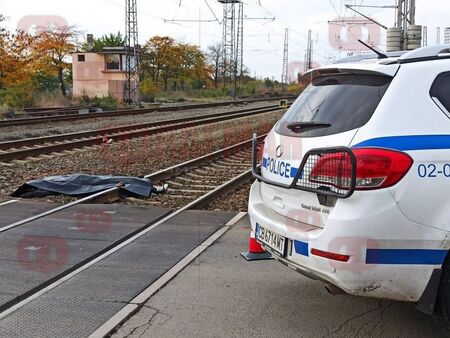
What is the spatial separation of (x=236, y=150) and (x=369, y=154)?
41.0 ft

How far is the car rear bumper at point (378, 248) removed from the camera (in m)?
3.31

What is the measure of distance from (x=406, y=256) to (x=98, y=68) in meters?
58.8

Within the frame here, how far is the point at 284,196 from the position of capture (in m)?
4.11

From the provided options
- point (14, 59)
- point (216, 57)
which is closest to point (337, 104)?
point (14, 59)

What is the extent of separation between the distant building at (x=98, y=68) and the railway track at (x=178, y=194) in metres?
44.8

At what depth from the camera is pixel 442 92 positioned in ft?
11.8

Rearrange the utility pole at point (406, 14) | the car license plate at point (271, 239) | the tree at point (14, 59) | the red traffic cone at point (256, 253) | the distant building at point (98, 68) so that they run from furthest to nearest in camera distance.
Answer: the distant building at point (98, 68) → the tree at point (14, 59) → the utility pole at point (406, 14) → the red traffic cone at point (256, 253) → the car license plate at point (271, 239)

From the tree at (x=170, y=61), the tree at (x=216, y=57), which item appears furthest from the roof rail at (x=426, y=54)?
the tree at (x=216, y=57)

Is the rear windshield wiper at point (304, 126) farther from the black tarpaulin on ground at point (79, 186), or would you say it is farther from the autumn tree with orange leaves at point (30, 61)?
the autumn tree with orange leaves at point (30, 61)

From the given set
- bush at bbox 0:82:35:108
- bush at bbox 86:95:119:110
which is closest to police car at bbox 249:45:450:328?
bush at bbox 0:82:35:108

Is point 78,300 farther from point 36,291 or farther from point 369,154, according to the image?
point 369,154

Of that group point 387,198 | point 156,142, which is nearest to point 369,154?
point 387,198

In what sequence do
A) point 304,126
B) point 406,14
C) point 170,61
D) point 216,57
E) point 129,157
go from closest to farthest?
point 304,126 → point 129,157 → point 406,14 → point 170,61 → point 216,57

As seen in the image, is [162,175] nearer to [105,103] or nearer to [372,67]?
[372,67]
